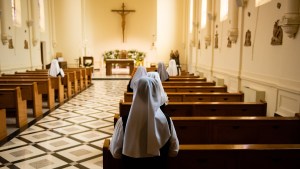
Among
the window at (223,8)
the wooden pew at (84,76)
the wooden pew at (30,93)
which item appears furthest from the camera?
the wooden pew at (84,76)

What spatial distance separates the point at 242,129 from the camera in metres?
3.71

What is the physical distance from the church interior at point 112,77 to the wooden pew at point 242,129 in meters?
0.02

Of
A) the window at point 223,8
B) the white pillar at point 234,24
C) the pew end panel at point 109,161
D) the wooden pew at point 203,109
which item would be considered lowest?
the pew end panel at point 109,161

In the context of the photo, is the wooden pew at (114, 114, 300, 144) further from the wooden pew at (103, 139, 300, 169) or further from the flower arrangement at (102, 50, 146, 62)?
the flower arrangement at (102, 50, 146, 62)

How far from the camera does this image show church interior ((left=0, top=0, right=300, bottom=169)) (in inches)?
159

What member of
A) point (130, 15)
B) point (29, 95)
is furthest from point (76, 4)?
point (29, 95)

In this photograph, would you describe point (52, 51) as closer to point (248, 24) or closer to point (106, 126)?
point (106, 126)

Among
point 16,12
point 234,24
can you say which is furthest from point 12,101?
point 16,12

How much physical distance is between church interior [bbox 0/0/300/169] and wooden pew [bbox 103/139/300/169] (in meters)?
0.01

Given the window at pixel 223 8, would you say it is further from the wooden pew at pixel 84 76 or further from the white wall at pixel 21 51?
the white wall at pixel 21 51

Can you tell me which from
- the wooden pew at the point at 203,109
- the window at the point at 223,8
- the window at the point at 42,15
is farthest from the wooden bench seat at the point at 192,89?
the window at the point at 42,15

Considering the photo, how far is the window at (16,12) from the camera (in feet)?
37.5

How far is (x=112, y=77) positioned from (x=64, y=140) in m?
10.9

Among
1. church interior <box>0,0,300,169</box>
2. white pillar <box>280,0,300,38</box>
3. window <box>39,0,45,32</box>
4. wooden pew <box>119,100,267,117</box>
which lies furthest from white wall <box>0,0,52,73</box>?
white pillar <box>280,0,300,38</box>
